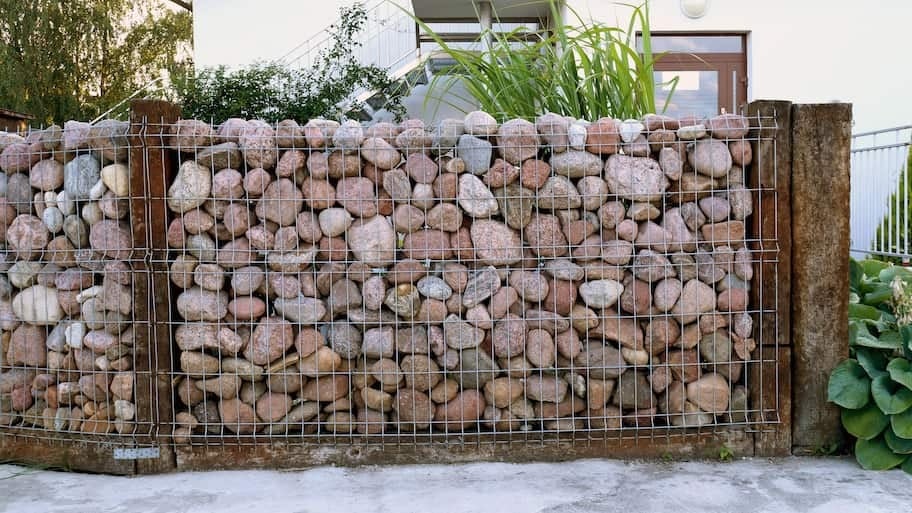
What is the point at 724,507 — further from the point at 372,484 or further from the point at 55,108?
the point at 55,108

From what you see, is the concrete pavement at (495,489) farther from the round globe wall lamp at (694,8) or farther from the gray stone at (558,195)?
the round globe wall lamp at (694,8)

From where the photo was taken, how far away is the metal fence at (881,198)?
22.2ft

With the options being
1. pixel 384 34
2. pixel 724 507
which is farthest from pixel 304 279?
pixel 384 34

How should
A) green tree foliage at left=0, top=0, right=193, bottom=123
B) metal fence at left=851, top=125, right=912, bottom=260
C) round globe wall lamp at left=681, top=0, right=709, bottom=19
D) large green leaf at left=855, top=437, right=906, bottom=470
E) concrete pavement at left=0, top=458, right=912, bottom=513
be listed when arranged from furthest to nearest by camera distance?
green tree foliage at left=0, top=0, right=193, bottom=123 < round globe wall lamp at left=681, top=0, right=709, bottom=19 < metal fence at left=851, top=125, right=912, bottom=260 < large green leaf at left=855, top=437, right=906, bottom=470 < concrete pavement at left=0, top=458, right=912, bottom=513

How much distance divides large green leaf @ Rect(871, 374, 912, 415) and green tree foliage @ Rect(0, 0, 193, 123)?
49.2 ft

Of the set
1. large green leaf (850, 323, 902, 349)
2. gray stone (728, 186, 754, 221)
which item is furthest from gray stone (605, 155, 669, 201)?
large green leaf (850, 323, 902, 349)

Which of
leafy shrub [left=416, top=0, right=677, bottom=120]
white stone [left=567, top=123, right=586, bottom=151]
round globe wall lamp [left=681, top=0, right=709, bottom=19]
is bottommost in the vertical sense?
white stone [left=567, top=123, right=586, bottom=151]

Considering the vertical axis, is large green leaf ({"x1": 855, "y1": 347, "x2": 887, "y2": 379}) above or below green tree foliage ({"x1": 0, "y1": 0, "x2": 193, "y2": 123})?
below

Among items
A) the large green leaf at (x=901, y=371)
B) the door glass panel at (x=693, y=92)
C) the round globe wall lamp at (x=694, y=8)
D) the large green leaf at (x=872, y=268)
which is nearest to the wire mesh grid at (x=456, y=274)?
the large green leaf at (x=901, y=371)

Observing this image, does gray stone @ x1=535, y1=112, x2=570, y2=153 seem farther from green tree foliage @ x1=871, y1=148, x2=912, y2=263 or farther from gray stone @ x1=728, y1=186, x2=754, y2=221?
green tree foliage @ x1=871, y1=148, x2=912, y2=263

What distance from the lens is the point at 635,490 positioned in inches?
124

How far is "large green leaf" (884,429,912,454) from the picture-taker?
3.25 metres

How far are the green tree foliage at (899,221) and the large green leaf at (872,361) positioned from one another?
3761 millimetres

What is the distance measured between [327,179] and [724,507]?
6.80ft
